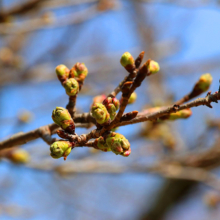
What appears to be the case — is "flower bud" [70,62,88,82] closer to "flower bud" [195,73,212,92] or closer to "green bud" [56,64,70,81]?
"green bud" [56,64,70,81]

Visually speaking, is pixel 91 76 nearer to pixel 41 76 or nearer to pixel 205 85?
pixel 41 76

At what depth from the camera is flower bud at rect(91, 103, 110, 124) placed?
1.07 metres

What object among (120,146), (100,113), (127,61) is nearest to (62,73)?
(127,61)

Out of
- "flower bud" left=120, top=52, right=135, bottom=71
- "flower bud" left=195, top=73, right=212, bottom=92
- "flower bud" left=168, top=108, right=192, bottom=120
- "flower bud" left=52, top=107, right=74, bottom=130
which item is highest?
"flower bud" left=120, top=52, right=135, bottom=71

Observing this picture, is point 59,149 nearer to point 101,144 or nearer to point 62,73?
point 101,144

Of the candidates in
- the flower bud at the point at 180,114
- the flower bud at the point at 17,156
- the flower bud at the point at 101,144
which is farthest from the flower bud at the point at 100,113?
the flower bud at the point at 17,156

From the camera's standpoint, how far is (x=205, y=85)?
56.1 inches

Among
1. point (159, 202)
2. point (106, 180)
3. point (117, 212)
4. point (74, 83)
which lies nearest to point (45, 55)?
point (74, 83)

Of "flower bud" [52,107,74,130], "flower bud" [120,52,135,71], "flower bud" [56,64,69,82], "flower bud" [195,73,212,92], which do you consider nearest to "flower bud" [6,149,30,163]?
"flower bud" [56,64,69,82]

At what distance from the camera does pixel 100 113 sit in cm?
107

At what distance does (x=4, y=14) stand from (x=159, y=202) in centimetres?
584

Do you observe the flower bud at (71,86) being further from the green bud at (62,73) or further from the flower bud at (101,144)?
the flower bud at (101,144)

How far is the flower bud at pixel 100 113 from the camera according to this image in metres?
1.07

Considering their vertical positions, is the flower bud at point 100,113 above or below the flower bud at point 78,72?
below
